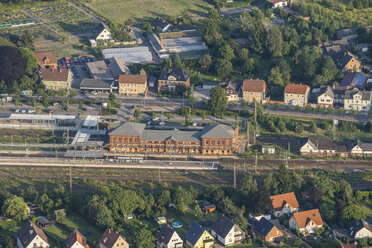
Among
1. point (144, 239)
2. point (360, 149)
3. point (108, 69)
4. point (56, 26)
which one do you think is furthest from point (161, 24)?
point (144, 239)

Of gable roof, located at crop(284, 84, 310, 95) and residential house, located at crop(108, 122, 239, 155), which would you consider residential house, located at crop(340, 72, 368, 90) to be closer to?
gable roof, located at crop(284, 84, 310, 95)

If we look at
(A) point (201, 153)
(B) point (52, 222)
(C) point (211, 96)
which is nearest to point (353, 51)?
(C) point (211, 96)

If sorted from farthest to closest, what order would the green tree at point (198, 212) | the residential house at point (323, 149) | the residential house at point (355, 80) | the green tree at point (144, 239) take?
1. the residential house at point (355, 80)
2. the residential house at point (323, 149)
3. the green tree at point (198, 212)
4. the green tree at point (144, 239)

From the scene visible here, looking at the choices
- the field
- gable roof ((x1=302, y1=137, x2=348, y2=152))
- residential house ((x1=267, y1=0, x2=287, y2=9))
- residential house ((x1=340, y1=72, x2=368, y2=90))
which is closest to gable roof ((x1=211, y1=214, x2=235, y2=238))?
gable roof ((x1=302, y1=137, x2=348, y2=152))

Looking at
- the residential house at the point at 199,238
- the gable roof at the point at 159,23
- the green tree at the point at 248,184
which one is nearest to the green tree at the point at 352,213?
the green tree at the point at 248,184

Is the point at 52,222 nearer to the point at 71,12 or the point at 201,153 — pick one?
the point at 201,153

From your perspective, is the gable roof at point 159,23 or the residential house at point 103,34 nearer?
the residential house at point 103,34

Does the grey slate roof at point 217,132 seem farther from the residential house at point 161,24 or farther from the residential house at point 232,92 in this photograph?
the residential house at point 161,24
